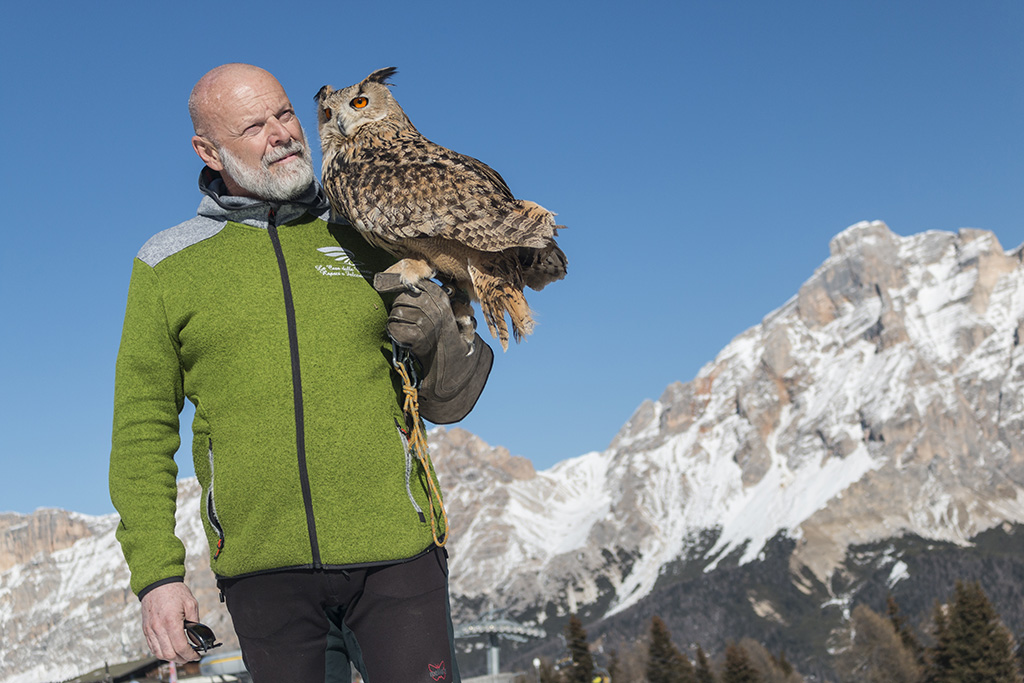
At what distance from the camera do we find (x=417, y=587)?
345cm

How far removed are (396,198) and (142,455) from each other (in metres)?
1.35

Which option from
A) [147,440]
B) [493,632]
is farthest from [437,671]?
[493,632]

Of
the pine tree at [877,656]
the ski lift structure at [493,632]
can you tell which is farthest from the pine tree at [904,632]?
the ski lift structure at [493,632]

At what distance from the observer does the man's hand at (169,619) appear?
3.33 m

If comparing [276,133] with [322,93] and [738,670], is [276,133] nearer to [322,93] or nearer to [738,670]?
[322,93]

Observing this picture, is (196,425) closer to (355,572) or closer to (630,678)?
(355,572)

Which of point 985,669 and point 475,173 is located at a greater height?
point 475,173

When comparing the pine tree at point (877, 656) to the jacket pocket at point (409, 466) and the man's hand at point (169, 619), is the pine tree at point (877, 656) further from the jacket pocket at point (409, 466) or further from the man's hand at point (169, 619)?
the man's hand at point (169, 619)

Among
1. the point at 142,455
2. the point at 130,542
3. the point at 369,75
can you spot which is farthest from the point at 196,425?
the point at 369,75

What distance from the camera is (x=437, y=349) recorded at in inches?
150

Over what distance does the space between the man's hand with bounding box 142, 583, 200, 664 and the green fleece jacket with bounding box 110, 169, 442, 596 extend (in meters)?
0.05

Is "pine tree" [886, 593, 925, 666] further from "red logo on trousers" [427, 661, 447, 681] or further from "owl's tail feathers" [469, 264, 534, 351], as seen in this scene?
"red logo on trousers" [427, 661, 447, 681]

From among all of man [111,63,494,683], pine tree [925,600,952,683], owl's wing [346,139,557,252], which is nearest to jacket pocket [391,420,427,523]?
man [111,63,494,683]

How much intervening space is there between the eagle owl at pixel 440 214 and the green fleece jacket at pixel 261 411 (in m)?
0.26
